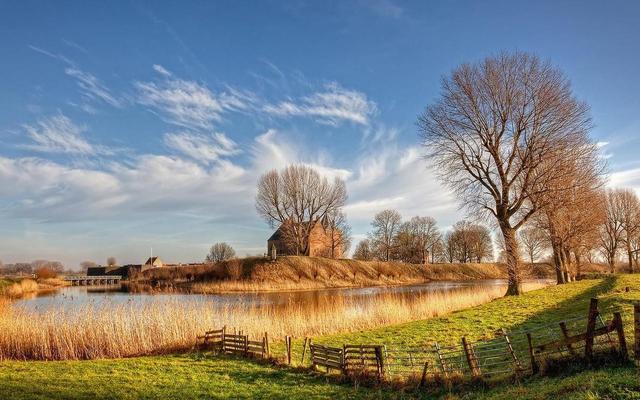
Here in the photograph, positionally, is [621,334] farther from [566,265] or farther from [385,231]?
Answer: [385,231]

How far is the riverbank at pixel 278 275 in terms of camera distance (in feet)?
153

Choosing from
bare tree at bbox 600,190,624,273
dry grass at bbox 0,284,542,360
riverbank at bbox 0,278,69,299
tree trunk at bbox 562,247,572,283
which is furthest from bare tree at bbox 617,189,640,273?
riverbank at bbox 0,278,69,299

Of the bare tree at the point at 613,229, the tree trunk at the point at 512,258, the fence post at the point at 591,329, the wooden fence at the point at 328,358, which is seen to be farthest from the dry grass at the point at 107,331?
the bare tree at the point at 613,229

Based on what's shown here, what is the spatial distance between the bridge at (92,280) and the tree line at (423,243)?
4614 cm

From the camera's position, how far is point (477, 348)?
1230 cm

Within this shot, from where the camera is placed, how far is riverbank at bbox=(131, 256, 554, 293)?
153 ft

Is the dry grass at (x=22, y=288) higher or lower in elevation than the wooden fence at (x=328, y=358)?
higher

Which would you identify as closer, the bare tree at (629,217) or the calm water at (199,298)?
the calm water at (199,298)

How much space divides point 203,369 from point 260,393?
285cm

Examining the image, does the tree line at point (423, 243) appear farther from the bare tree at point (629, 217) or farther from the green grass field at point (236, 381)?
the green grass field at point (236, 381)

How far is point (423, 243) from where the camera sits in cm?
9175

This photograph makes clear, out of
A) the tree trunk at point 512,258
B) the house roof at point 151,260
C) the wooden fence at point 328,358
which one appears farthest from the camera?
the house roof at point 151,260

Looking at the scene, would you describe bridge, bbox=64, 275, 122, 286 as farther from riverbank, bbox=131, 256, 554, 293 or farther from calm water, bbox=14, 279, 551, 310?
calm water, bbox=14, 279, 551, 310

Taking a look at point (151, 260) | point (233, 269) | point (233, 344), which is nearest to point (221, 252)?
point (151, 260)
